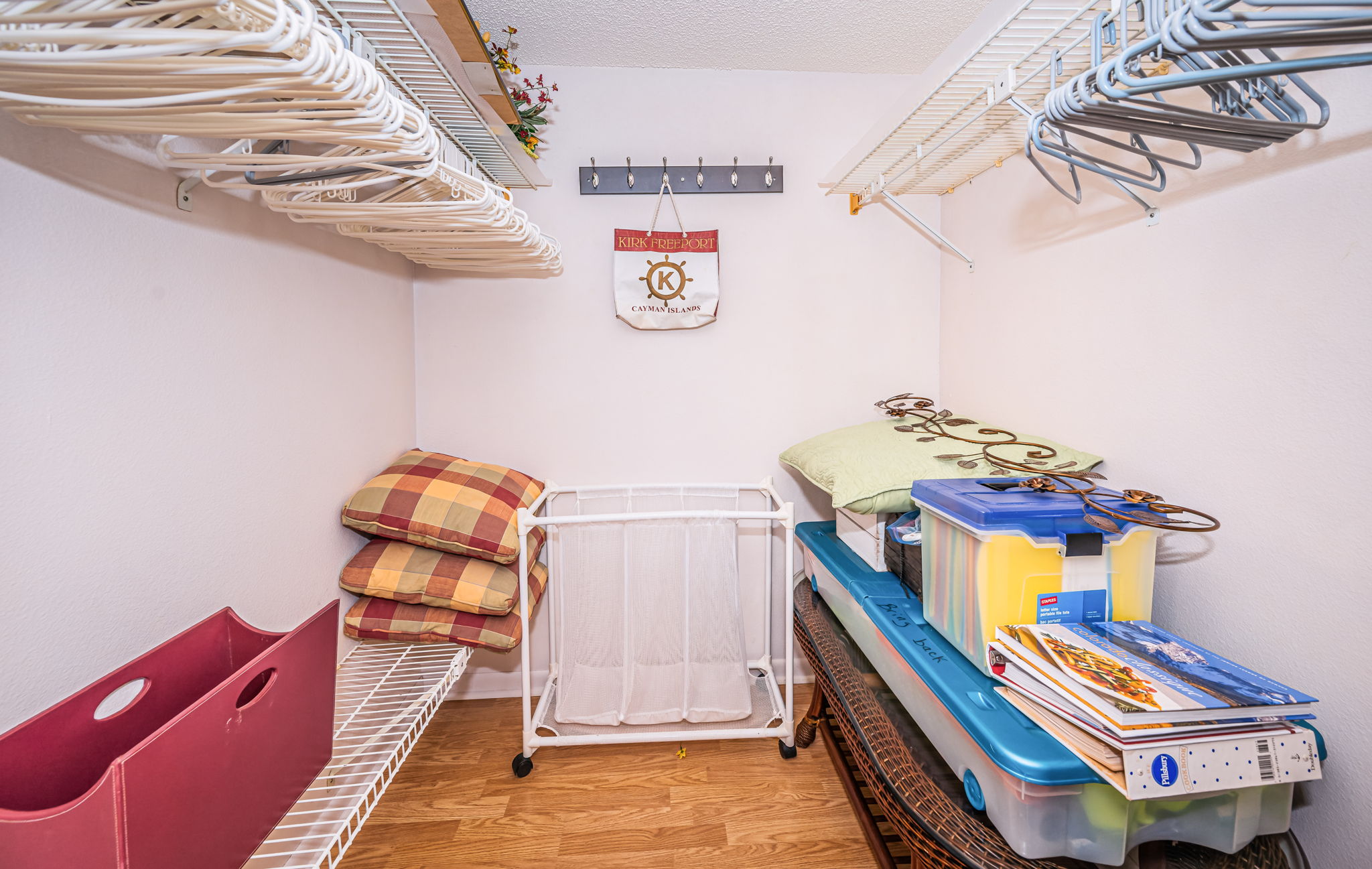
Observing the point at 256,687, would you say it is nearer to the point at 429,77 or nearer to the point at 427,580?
the point at 427,580

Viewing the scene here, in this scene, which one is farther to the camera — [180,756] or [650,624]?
[650,624]

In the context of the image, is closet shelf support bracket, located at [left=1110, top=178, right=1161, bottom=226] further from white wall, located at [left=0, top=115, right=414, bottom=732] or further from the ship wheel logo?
white wall, located at [left=0, top=115, right=414, bottom=732]

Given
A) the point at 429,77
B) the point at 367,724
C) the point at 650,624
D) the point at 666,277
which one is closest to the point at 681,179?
the point at 666,277

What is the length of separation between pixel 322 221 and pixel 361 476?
0.75m

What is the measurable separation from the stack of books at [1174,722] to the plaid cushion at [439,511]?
1.28 m

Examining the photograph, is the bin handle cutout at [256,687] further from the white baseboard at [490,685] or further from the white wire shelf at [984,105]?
the white wire shelf at [984,105]

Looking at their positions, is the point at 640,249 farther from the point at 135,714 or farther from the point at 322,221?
the point at 135,714

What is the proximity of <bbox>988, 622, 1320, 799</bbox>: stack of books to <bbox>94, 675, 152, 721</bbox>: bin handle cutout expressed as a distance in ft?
4.40

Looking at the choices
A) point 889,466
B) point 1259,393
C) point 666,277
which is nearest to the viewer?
point 1259,393

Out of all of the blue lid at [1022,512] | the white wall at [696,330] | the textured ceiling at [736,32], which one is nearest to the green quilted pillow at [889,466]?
the blue lid at [1022,512]

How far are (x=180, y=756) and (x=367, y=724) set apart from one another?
708 mm

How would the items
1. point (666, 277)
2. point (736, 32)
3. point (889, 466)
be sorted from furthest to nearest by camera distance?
point (666, 277)
point (736, 32)
point (889, 466)

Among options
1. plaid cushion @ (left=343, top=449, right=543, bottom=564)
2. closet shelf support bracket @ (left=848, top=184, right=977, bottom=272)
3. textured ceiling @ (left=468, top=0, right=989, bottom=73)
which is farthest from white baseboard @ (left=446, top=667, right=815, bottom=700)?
textured ceiling @ (left=468, top=0, right=989, bottom=73)

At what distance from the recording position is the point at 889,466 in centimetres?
Answer: 140
